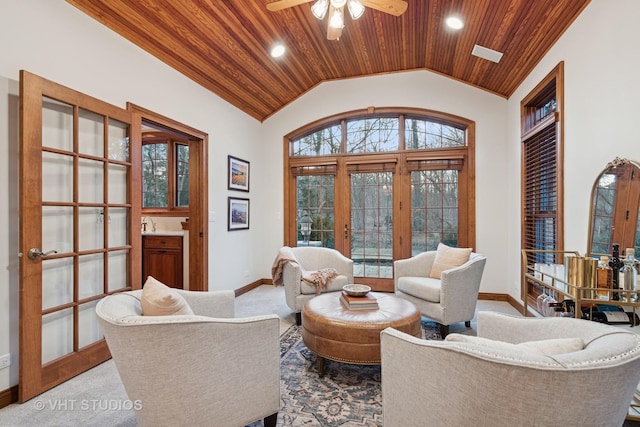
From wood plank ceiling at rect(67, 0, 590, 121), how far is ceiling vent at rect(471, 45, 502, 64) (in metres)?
0.06

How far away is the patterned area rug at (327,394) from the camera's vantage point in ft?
6.03

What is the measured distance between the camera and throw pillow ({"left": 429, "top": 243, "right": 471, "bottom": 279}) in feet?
11.3

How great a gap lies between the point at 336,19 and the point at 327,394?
8.97 ft

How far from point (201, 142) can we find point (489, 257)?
4.18 metres

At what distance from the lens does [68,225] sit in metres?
2.36

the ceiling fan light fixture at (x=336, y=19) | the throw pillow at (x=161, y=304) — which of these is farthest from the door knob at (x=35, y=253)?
the ceiling fan light fixture at (x=336, y=19)

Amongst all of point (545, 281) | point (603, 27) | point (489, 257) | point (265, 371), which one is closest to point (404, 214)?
point (489, 257)

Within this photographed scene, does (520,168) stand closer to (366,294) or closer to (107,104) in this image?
(366,294)

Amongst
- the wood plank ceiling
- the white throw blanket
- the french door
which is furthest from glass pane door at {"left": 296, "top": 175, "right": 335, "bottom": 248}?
the wood plank ceiling

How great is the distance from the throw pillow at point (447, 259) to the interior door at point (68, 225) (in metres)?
3.08

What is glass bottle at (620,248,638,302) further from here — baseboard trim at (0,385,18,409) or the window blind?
baseboard trim at (0,385,18,409)

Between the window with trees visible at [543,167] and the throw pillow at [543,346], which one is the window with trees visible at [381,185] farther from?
the throw pillow at [543,346]

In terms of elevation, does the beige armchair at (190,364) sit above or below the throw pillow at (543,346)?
below

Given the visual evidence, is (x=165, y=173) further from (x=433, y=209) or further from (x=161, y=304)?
(x=433, y=209)
